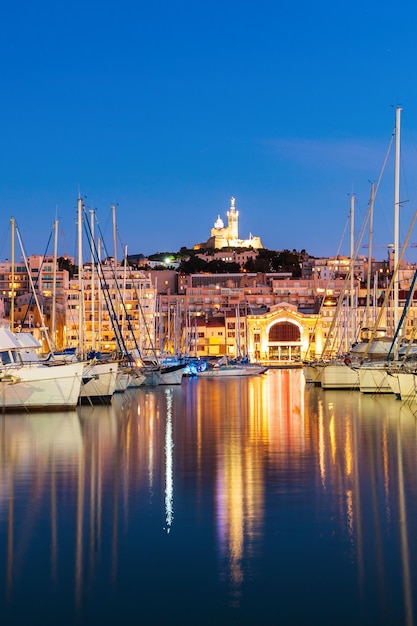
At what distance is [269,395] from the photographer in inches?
2221

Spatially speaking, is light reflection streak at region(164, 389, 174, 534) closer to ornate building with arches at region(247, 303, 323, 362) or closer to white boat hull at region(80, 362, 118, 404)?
white boat hull at region(80, 362, 118, 404)

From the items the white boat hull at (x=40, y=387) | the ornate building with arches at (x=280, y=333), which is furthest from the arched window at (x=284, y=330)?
the white boat hull at (x=40, y=387)

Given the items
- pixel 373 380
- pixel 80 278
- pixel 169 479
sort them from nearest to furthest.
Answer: pixel 169 479 → pixel 373 380 → pixel 80 278

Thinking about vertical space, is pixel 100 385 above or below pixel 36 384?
below

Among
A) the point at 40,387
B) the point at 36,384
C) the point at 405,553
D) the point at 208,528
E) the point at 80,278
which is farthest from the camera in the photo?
the point at 80,278

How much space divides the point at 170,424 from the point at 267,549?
858 inches

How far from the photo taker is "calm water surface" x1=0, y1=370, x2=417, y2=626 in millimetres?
11250

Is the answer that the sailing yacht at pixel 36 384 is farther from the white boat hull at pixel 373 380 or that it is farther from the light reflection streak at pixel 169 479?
the white boat hull at pixel 373 380

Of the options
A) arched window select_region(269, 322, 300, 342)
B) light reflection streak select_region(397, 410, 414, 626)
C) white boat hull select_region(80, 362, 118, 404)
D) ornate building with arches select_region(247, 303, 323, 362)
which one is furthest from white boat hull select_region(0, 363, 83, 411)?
arched window select_region(269, 322, 300, 342)

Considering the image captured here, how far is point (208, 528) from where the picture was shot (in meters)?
15.2

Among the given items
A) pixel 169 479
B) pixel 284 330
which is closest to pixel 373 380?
pixel 169 479

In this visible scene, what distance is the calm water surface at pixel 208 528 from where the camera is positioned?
443 inches

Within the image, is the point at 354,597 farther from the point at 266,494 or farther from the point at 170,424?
the point at 170,424

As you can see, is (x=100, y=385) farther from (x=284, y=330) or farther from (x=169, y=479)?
(x=284, y=330)
